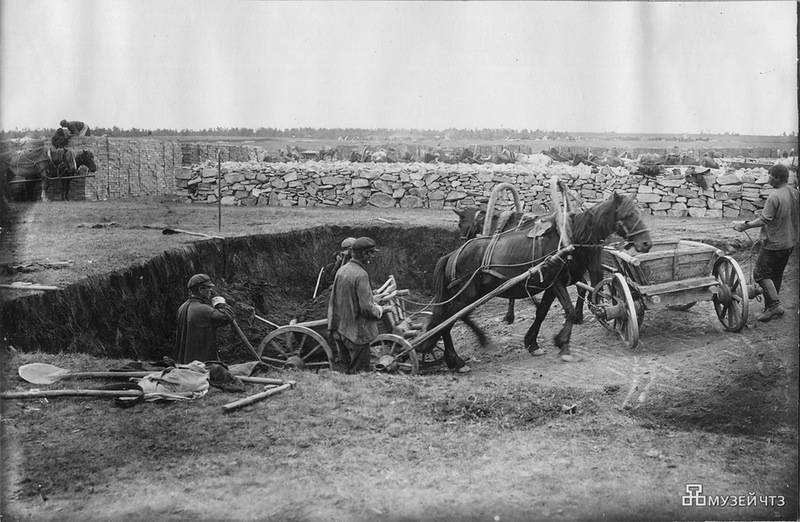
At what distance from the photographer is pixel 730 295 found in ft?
27.0

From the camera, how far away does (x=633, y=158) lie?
16.6 meters

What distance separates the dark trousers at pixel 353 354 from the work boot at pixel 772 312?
5.02 metres

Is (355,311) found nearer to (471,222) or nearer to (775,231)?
(471,222)

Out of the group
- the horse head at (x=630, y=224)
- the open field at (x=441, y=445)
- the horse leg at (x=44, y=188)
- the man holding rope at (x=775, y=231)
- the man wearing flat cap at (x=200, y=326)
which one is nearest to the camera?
the open field at (x=441, y=445)

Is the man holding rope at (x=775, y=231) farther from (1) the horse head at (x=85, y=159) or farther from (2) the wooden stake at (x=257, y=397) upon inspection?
(1) the horse head at (x=85, y=159)

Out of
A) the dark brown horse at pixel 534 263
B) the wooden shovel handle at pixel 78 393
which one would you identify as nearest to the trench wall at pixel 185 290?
the wooden shovel handle at pixel 78 393

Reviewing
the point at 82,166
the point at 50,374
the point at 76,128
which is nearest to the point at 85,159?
the point at 82,166

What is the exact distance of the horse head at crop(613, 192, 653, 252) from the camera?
8.14 m

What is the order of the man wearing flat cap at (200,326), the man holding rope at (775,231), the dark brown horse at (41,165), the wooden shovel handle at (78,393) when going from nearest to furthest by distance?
the wooden shovel handle at (78,393) < the man wearing flat cap at (200,326) < the man holding rope at (775,231) < the dark brown horse at (41,165)

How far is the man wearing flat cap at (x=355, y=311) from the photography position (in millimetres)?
8078

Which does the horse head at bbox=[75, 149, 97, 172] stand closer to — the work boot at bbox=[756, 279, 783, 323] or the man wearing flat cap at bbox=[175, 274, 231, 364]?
the man wearing flat cap at bbox=[175, 274, 231, 364]

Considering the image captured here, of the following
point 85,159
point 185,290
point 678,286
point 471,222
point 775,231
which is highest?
point 85,159

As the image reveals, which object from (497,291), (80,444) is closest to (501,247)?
(497,291)

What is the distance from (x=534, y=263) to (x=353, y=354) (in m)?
2.81
